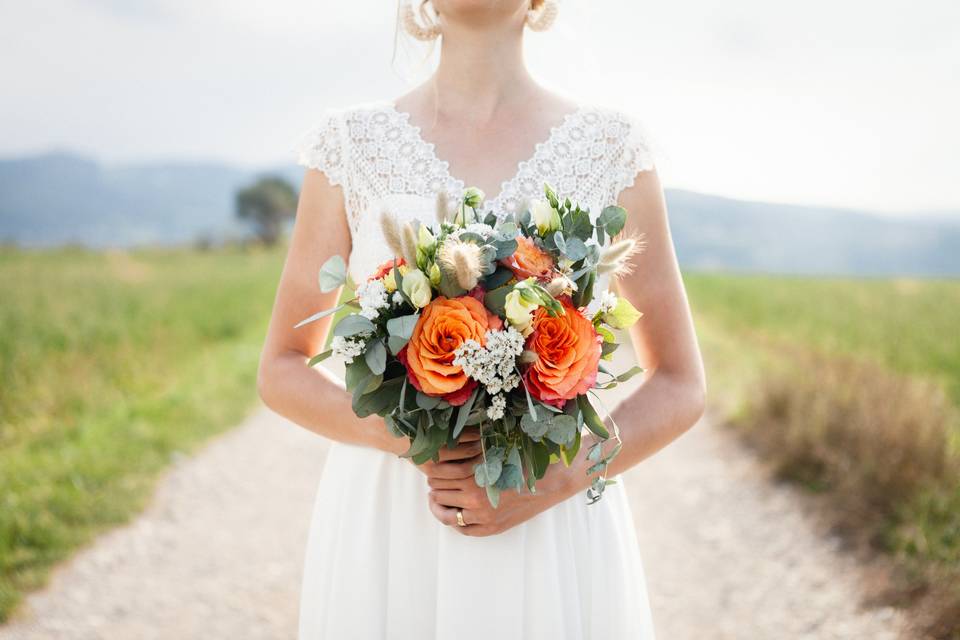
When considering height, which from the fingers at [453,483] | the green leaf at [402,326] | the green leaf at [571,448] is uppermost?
the green leaf at [402,326]

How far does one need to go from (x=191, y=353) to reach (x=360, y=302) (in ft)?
35.4

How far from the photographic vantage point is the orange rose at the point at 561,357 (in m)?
1.33

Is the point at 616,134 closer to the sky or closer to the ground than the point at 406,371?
closer to the sky

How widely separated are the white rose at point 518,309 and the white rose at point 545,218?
18 cm

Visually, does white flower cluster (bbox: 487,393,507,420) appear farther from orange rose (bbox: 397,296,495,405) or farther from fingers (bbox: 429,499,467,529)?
fingers (bbox: 429,499,467,529)

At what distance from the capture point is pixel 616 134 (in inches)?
78.8

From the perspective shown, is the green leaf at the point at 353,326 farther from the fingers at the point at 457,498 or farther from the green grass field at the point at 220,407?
the green grass field at the point at 220,407

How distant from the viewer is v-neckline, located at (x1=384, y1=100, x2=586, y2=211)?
193 cm

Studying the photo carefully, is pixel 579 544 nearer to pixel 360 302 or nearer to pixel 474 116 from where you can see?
pixel 360 302

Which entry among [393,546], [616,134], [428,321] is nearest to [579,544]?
[393,546]

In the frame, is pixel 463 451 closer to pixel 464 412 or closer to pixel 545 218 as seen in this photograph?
pixel 464 412

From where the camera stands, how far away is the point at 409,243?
1.37 m

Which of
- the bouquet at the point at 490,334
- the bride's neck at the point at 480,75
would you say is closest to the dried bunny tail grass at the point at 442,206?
the bouquet at the point at 490,334

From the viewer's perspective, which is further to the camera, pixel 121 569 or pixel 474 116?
pixel 121 569
